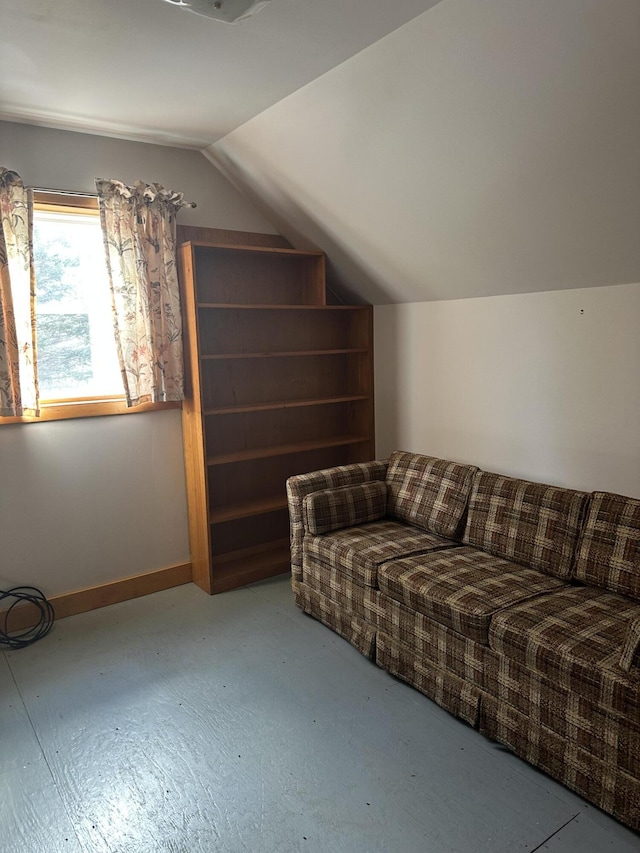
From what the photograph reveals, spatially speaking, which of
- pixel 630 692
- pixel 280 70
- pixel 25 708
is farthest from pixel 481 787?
pixel 280 70

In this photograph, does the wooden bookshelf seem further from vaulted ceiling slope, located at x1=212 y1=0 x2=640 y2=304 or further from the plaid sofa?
→ the plaid sofa

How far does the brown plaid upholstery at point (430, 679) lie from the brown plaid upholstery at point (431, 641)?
0.08ft

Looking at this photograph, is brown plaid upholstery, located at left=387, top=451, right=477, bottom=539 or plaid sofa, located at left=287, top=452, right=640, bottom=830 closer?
plaid sofa, located at left=287, top=452, right=640, bottom=830

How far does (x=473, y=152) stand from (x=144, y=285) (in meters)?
1.71

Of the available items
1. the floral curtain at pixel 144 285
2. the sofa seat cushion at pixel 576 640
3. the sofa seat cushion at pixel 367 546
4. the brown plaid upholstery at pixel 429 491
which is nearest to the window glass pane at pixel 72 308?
the floral curtain at pixel 144 285

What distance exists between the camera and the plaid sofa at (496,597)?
1843 millimetres

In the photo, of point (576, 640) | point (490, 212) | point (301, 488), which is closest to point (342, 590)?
point (301, 488)

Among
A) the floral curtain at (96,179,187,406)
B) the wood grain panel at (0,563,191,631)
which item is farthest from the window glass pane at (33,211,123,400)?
the wood grain panel at (0,563,191,631)

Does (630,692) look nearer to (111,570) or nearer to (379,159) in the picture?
(379,159)

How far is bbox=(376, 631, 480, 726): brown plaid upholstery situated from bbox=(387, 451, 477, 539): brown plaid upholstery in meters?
0.65

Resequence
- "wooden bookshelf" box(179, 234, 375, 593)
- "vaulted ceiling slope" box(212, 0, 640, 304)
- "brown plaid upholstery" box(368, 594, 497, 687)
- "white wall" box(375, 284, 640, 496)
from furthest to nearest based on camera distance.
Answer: "wooden bookshelf" box(179, 234, 375, 593) < "white wall" box(375, 284, 640, 496) < "brown plaid upholstery" box(368, 594, 497, 687) < "vaulted ceiling slope" box(212, 0, 640, 304)

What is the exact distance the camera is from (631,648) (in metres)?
1.77

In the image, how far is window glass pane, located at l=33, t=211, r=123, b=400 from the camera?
10.1 feet

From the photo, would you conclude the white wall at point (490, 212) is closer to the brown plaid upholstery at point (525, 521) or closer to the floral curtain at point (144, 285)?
the brown plaid upholstery at point (525, 521)
